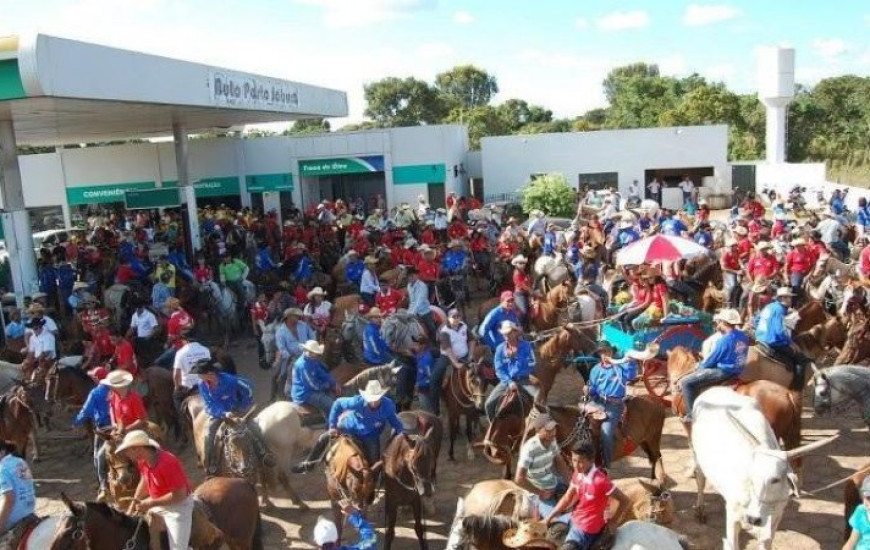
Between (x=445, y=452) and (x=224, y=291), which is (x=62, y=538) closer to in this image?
(x=445, y=452)

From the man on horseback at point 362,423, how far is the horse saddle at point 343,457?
13 centimetres

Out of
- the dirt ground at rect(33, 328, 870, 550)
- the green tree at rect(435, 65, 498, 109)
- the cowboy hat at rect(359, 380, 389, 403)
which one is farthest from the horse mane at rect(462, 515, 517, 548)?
the green tree at rect(435, 65, 498, 109)

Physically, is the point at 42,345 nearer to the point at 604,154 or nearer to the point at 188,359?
the point at 188,359

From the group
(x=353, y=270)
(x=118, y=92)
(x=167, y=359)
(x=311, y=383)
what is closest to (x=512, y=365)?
(x=311, y=383)

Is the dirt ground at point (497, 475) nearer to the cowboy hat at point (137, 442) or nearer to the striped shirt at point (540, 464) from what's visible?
the striped shirt at point (540, 464)

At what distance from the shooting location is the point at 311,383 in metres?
9.26

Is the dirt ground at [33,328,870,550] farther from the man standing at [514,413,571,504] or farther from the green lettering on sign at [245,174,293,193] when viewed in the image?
the green lettering on sign at [245,174,293,193]

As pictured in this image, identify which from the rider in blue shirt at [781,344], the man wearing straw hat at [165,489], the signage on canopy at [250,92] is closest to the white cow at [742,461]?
the rider in blue shirt at [781,344]

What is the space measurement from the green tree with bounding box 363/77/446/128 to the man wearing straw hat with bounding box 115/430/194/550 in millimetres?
69539

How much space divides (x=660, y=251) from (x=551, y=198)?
15.4m

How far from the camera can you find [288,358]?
11.0 meters

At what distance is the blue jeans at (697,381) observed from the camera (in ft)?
27.6

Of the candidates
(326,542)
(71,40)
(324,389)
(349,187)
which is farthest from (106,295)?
(349,187)

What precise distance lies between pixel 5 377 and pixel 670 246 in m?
10.4
